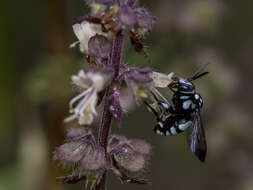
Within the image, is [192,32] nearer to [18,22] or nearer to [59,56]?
[59,56]

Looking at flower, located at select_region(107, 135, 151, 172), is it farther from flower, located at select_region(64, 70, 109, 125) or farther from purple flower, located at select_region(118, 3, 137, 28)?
purple flower, located at select_region(118, 3, 137, 28)

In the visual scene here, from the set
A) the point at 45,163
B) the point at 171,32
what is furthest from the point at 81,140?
the point at 171,32

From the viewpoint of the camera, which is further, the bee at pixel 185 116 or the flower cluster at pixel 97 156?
the bee at pixel 185 116

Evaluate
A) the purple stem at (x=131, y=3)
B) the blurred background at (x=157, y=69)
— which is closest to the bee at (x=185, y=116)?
the purple stem at (x=131, y=3)

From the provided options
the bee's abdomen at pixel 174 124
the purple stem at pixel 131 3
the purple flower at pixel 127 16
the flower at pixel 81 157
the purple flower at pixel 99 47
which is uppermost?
the purple stem at pixel 131 3

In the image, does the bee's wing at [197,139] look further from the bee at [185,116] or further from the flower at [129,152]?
the flower at [129,152]

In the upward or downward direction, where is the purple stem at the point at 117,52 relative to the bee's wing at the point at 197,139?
upward

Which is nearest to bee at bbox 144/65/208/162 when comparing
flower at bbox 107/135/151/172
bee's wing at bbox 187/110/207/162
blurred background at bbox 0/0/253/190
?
bee's wing at bbox 187/110/207/162
